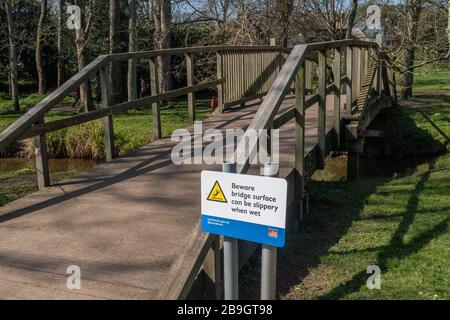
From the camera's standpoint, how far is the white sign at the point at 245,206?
8.66 ft

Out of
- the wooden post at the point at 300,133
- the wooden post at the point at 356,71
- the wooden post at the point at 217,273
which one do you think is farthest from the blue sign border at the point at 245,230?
the wooden post at the point at 356,71

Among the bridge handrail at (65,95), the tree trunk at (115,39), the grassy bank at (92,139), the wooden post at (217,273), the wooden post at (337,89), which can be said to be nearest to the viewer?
the wooden post at (217,273)

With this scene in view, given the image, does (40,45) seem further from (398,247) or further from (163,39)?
(398,247)

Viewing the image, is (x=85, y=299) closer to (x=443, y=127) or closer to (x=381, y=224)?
(x=381, y=224)

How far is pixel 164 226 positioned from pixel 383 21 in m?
18.1

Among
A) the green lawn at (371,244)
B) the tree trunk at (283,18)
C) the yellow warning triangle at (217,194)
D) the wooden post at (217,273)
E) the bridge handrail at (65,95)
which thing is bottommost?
the green lawn at (371,244)

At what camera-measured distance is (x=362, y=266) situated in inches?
192

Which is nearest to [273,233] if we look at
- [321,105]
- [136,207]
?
[136,207]

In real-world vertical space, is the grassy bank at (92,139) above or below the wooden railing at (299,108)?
below

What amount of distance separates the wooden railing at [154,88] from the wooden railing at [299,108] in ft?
6.00

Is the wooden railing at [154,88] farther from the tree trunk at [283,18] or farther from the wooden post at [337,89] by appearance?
the tree trunk at [283,18]

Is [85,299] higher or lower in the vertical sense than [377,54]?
lower
